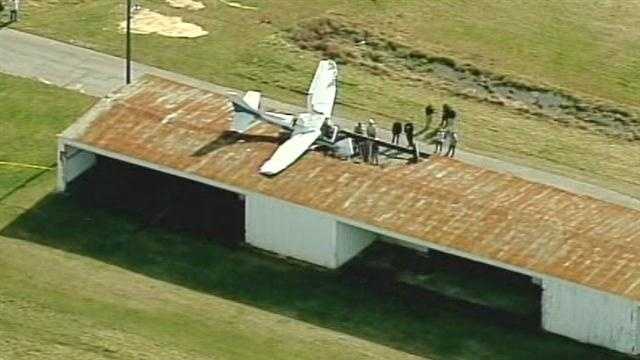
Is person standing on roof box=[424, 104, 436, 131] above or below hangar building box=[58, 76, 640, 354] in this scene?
below

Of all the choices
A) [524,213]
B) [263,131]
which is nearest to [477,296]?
[524,213]

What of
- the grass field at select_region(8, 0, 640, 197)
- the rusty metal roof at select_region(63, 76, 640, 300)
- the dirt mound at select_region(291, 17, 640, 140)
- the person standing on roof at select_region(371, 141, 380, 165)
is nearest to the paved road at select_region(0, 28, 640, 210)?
the grass field at select_region(8, 0, 640, 197)

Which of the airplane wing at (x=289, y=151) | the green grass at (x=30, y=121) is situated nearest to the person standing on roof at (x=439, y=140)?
the airplane wing at (x=289, y=151)

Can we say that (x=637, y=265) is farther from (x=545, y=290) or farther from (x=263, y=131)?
(x=263, y=131)

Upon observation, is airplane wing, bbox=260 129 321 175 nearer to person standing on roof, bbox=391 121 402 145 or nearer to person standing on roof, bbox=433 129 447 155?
person standing on roof, bbox=391 121 402 145

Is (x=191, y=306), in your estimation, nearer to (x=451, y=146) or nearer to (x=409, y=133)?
(x=409, y=133)

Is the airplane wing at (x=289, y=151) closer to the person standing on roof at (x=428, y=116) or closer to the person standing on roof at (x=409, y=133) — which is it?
the person standing on roof at (x=409, y=133)
